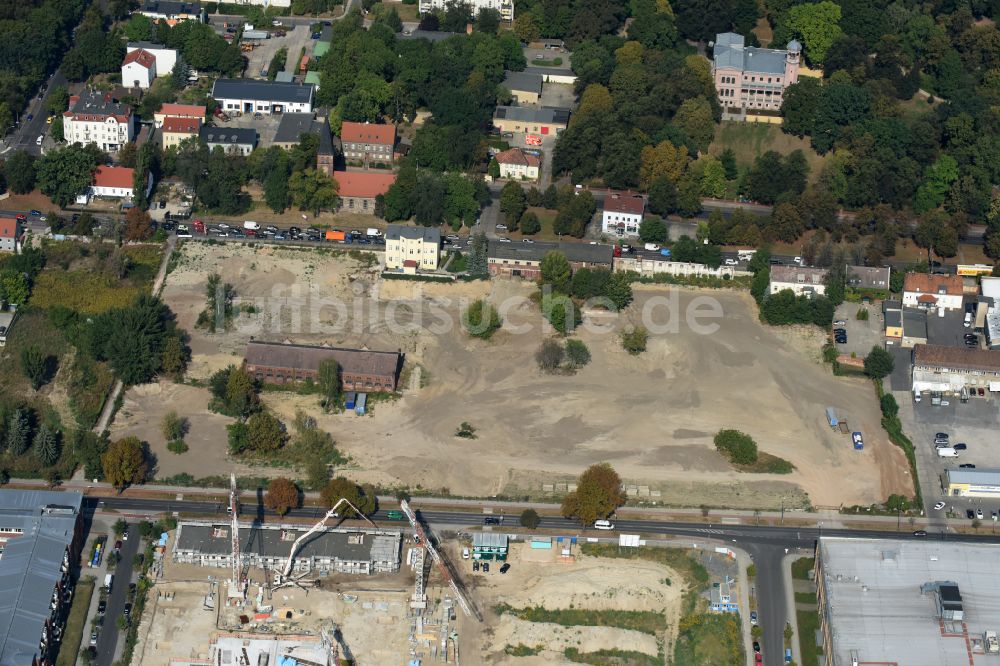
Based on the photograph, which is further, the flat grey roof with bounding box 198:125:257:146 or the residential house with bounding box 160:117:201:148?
the residential house with bounding box 160:117:201:148

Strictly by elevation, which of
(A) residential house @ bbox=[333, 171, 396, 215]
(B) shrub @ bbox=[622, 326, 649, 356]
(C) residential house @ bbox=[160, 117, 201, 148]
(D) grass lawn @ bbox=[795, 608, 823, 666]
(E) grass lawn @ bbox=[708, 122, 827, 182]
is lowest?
(D) grass lawn @ bbox=[795, 608, 823, 666]

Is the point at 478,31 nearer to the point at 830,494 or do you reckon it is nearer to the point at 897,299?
the point at 897,299

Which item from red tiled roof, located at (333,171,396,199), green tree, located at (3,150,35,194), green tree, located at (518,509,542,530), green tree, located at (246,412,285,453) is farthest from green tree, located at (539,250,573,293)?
green tree, located at (3,150,35,194)

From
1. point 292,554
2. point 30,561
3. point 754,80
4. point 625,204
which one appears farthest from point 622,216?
point 30,561

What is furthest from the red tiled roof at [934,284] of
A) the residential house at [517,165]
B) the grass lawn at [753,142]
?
the residential house at [517,165]

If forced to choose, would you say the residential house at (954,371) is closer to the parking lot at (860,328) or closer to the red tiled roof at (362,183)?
the parking lot at (860,328)

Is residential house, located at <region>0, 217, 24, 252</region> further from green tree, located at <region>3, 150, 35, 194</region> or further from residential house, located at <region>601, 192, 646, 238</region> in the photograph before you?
residential house, located at <region>601, 192, 646, 238</region>

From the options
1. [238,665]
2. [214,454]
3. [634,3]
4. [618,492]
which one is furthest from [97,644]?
[634,3]
